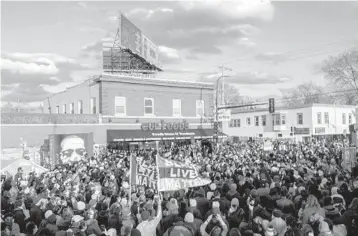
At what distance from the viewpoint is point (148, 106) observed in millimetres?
31969

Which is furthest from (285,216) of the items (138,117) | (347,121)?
(347,121)

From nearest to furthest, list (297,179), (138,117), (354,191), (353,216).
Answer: (353,216), (354,191), (297,179), (138,117)

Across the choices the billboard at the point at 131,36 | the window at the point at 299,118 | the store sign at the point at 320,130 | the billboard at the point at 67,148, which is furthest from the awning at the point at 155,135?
the store sign at the point at 320,130

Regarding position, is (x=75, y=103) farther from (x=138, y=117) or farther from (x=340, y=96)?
(x=340, y=96)

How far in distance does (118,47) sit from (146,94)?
7044 mm

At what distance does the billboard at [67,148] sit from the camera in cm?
2208

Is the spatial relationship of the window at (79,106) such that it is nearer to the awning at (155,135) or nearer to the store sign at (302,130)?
the awning at (155,135)

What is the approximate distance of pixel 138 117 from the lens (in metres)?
31.1

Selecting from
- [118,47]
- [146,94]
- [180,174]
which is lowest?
[180,174]

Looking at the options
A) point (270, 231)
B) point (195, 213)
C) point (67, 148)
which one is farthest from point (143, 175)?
point (67, 148)

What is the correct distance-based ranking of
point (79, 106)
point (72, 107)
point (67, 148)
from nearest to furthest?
point (67, 148), point (79, 106), point (72, 107)

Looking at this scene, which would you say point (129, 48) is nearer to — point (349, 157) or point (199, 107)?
point (199, 107)

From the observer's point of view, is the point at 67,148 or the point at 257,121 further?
the point at 257,121

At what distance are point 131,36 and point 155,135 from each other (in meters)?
9.82
